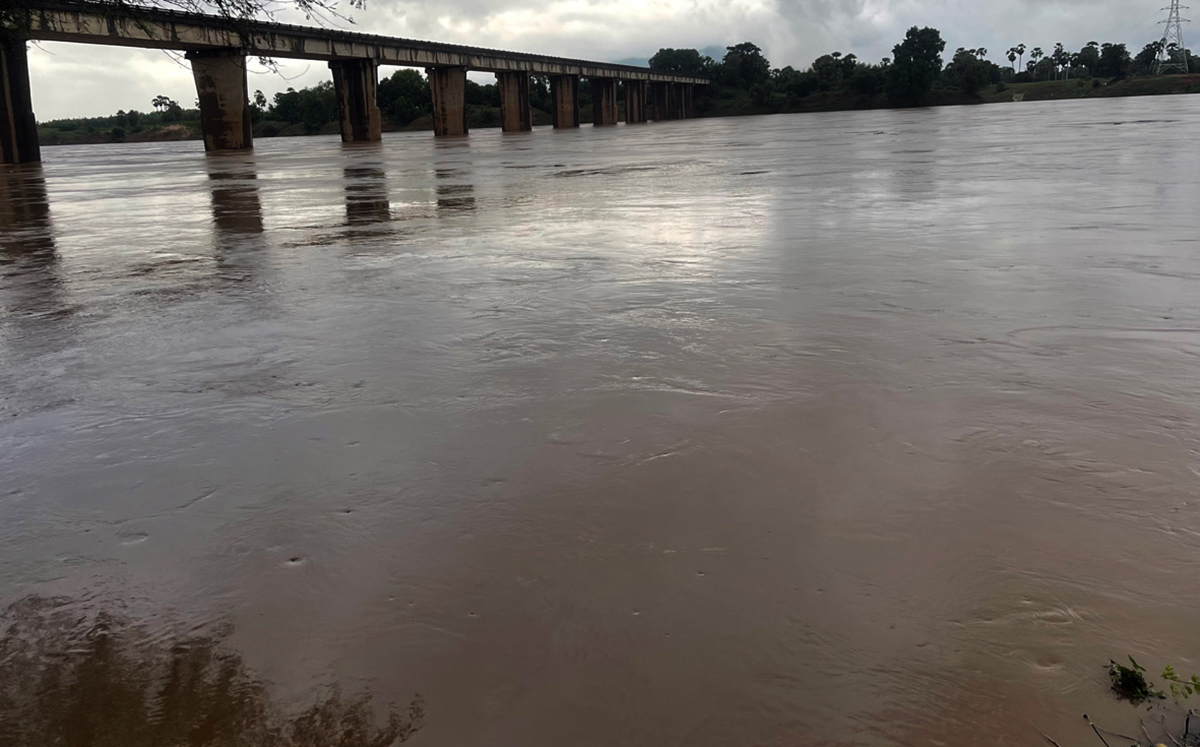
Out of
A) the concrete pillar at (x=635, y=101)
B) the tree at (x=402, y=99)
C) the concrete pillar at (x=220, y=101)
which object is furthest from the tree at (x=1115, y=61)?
the concrete pillar at (x=220, y=101)

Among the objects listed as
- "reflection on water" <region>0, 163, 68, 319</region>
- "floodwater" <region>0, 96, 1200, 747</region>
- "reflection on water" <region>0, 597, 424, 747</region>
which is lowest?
"reflection on water" <region>0, 597, 424, 747</region>

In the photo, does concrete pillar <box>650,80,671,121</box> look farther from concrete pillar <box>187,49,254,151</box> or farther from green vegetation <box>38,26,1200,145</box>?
concrete pillar <box>187,49,254,151</box>

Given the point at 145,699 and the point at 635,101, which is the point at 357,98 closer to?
the point at 635,101

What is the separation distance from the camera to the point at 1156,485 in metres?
3.62

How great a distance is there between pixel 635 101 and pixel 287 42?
226ft

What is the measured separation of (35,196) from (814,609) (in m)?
24.1

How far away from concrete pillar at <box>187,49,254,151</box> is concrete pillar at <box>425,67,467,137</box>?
76.8ft

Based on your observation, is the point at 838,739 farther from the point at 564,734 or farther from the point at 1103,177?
the point at 1103,177

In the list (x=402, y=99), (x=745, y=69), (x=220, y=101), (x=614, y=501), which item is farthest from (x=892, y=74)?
(x=614, y=501)

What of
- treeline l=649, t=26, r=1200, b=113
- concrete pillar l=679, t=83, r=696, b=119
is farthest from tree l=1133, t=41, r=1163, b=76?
concrete pillar l=679, t=83, r=696, b=119

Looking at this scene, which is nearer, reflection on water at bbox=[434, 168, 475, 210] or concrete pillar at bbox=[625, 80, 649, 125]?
reflection on water at bbox=[434, 168, 475, 210]

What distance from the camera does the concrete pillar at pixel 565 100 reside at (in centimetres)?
9681

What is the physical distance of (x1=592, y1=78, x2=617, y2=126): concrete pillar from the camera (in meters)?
107

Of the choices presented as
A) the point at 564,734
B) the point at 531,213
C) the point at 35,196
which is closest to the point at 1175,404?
the point at 564,734
